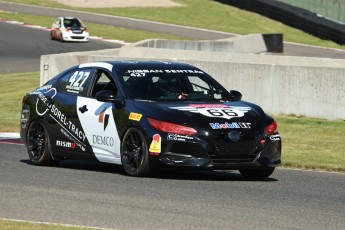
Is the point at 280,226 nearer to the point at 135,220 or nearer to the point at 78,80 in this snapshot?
the point at 135,220

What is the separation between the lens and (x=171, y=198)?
10.9 m

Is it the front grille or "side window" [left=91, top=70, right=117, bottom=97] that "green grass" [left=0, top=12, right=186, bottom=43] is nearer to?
"side window" [left=91, top=70, right=117, bottom=97]

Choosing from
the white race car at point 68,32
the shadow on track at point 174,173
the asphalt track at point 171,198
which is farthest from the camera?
the white race car at point 68,32

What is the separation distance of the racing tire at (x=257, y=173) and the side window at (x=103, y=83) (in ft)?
6.31

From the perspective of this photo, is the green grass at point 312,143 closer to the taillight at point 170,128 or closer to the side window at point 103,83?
the side window at point 103,83

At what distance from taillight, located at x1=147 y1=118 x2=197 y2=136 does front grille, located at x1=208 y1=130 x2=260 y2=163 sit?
263mm

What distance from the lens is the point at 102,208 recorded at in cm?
1004

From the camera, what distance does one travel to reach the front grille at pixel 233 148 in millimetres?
12273

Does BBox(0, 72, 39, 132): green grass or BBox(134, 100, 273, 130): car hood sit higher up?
BBox(134, 100, 273, 130): car hood

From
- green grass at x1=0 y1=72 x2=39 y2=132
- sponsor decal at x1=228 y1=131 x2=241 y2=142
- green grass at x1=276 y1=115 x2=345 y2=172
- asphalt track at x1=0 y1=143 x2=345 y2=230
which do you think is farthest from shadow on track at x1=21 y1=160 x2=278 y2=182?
green grass at x1=0 y1=72 x2=39 y2=132

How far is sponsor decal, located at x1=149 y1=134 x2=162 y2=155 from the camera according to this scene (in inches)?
485

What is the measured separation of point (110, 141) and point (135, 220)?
381 cm

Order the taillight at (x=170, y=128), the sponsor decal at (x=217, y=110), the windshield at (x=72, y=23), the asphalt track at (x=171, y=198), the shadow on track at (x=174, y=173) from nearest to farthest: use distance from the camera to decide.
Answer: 1. the asphalt track at (x=171, y=198)
2. the taillight at (x=170, y=128)
3. the sponsor decal at (x=217, y=110)
4. the shadow on track at (x=174, y=173)
5. the windshield at (x=72, y=23)

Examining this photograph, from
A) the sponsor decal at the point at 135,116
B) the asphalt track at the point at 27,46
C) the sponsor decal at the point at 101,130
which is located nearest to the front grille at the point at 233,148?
the sponsor decal at the point at 135,116
